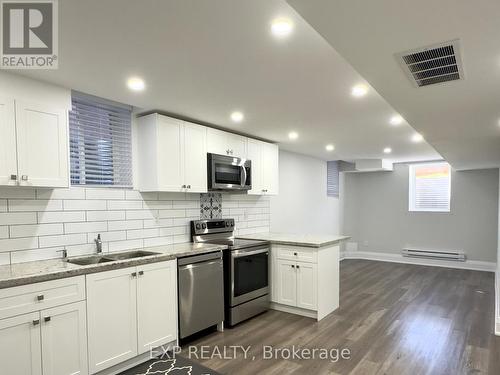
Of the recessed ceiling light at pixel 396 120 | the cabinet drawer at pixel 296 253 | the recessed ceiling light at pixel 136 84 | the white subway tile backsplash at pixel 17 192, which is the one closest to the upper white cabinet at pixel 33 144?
the white subway tile backsplash at pixel 17 192

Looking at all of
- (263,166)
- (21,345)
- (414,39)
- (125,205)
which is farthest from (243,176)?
(414,39)

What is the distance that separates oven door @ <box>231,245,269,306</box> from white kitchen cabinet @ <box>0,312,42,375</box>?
194 cm

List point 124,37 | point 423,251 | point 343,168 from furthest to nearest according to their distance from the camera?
1. point 343,168
2. point 423,251
3. point 124,37

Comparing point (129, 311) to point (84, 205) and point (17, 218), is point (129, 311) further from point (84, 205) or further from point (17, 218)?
point (17, 218)

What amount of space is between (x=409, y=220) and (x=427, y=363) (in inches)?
211

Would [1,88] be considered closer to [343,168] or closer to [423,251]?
[343,168]

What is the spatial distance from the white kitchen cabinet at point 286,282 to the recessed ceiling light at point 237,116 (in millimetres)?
1851

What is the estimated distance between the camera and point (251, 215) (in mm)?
5051

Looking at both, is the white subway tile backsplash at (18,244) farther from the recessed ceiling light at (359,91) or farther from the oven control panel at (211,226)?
the recessed ceiling light at (359,91)

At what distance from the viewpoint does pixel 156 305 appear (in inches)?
116

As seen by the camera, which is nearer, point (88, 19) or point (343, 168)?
point (88, 19)

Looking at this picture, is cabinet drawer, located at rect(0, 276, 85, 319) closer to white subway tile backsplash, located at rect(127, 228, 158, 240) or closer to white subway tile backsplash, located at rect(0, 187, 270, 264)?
white subway tile backsplash, located at rect(0, 187, 270, 264)

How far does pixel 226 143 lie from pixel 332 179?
4364mm

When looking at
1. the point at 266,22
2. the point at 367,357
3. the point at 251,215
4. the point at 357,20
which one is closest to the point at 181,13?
the point at 266,22
